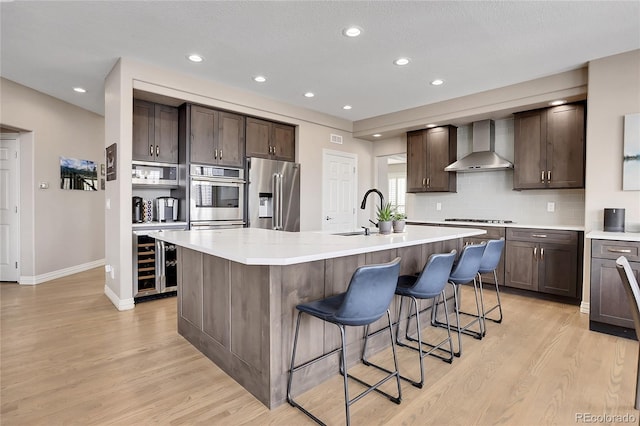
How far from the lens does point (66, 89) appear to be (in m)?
4.60

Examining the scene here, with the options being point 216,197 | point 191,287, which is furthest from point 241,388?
point 216,197

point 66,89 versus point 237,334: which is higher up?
point 66,89

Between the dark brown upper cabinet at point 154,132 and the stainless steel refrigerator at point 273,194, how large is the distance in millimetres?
1074

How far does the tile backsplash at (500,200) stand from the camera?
4410mm

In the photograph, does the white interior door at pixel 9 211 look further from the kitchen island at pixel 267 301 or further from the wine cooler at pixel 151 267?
the kitchen island at pixel 267 301

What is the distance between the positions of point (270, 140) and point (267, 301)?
3635 mm

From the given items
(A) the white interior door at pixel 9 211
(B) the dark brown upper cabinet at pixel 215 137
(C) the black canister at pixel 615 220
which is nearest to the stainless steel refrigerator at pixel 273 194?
(B) the dark brown upper cabinet at pixel 215 137

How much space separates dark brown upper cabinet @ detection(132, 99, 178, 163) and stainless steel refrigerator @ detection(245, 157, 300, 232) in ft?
3.52

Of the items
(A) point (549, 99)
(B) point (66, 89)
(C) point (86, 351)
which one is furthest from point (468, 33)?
(B) point (66, 89)

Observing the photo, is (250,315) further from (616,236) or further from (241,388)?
(616,236)

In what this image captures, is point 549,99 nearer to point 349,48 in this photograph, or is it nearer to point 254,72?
point 349,48

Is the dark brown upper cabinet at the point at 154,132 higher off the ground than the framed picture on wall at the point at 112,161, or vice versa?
the dark brown upper cabinet at the point at 154,132

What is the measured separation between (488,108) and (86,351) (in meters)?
5.21

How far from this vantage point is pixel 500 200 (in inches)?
197
